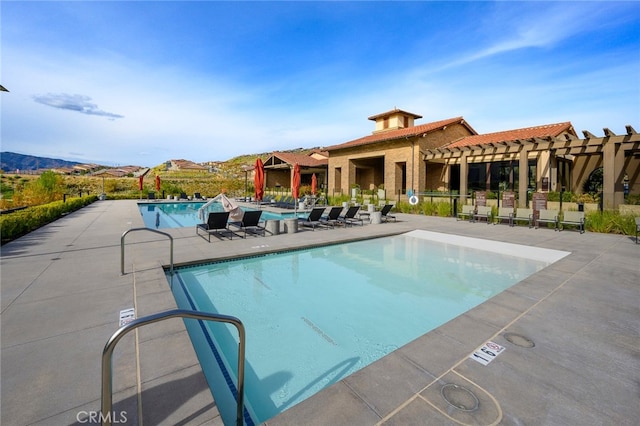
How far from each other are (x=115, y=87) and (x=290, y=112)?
541 inches

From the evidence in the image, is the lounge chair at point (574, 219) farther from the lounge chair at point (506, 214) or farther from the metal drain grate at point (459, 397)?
Result: the metal drain grate at point (459, 397)

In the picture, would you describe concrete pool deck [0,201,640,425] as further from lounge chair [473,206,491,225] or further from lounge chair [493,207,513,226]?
lounge chair [473,206,491,225]

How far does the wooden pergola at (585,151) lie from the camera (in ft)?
41.1

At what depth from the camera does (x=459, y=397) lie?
2.45 meters

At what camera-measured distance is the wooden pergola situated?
1252 cm

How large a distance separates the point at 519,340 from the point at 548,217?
11.3m

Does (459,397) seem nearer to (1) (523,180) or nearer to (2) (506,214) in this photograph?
(2) (506,214)

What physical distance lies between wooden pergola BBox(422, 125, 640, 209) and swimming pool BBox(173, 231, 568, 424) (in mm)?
8408

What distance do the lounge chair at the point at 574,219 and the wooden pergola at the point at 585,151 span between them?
207 centimetres

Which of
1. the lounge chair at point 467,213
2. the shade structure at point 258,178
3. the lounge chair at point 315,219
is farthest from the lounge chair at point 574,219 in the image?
the shade structure at point 258,178

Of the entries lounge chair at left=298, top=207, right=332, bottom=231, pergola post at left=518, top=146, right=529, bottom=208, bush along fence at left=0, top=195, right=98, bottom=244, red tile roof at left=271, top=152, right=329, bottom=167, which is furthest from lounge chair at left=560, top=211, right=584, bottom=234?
red tile roof at left=271, top=152, right=329, bottom=167

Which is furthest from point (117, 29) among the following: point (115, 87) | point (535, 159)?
point (535, 159)

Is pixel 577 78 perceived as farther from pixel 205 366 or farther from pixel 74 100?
pixel 74 100

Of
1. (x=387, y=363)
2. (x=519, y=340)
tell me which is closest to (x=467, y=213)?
(x=519, y=340)
